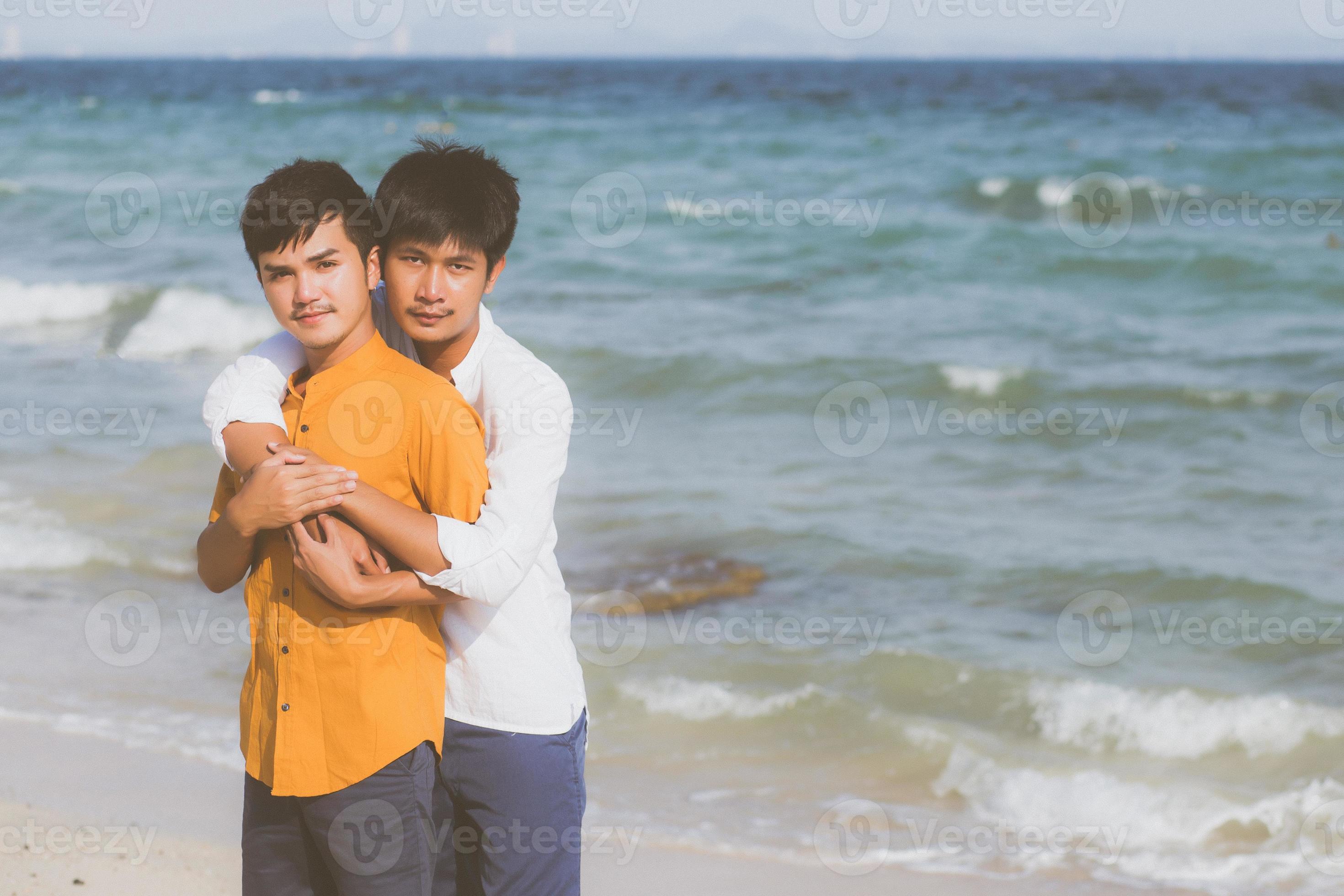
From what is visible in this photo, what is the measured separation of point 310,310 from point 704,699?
3.28 m

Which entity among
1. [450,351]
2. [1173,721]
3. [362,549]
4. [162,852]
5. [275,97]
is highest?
[275,97]

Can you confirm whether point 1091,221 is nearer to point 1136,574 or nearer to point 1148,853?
point 1136,574

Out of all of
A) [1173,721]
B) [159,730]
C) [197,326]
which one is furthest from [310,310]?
[197,326]

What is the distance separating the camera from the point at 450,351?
7.99 ft

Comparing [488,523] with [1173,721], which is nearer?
[488,523]

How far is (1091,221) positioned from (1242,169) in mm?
4635

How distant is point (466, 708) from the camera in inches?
92.7

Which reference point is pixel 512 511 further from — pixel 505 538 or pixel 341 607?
pixel 341 607

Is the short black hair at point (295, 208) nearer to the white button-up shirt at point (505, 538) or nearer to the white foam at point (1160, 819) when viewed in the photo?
the white button-up shirt at point (505, 538)

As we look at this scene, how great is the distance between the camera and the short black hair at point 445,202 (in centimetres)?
235

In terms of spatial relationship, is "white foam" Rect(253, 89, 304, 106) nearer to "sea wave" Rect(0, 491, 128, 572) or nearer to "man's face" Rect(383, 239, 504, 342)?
"sea wave" Rect(0, 491, 128, 572)

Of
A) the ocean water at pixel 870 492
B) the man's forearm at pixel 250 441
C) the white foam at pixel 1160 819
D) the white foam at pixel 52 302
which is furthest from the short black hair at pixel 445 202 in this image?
the white foam at pixel 52 302

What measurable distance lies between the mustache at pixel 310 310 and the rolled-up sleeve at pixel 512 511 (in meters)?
0.35

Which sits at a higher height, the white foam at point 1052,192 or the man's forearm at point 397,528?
the white foam at point 1052,192
